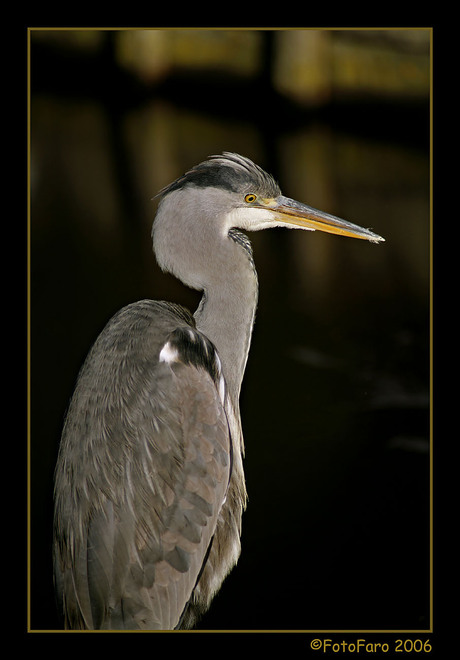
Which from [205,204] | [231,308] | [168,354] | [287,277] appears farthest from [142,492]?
[287,277]

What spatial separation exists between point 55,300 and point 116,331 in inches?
18.8

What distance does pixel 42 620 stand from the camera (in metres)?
1.98

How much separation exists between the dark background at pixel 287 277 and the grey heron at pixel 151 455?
0.32 m

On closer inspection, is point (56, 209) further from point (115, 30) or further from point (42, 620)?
point (42, 620)

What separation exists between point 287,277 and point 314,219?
883 millimetres

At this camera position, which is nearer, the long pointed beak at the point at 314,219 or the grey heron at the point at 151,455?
the grey heron at the point at 151,455

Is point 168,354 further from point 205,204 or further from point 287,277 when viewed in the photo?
point 287,277

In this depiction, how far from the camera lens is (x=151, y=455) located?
5.74 ft

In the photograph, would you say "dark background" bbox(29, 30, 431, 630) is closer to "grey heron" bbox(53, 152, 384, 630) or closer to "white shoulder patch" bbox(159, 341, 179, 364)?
"grey heron" bbox(53, 152, 384, 630)

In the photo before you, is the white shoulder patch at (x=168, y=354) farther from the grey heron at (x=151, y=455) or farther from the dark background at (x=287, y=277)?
the dark background at (x=287, y=277)

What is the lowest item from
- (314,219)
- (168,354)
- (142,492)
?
(142,492)

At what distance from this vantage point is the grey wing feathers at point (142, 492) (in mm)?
1732

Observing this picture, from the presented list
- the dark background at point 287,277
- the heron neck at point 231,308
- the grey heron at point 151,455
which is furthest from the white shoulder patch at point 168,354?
the dark background at point 287,277

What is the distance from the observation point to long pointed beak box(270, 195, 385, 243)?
2004mm
